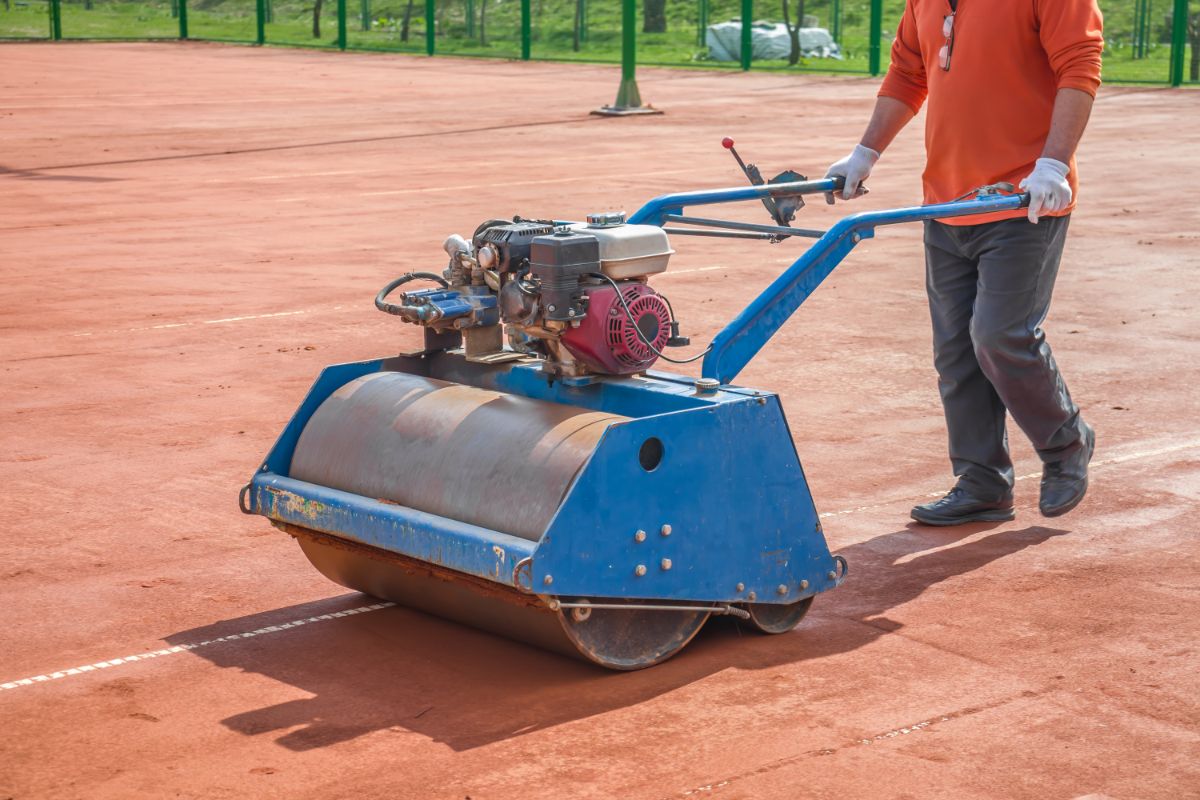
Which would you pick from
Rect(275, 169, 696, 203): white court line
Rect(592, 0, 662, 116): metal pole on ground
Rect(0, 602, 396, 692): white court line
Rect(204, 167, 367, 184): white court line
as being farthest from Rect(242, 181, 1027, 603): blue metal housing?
Rect(592, 0, 662, 116): metal pole on ground

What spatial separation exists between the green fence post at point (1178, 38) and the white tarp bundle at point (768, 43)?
30.2 feet

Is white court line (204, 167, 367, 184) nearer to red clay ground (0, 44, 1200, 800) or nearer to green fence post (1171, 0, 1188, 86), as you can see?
red clay ground (0, 44, 1200, 800)

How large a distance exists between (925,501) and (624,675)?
2.12m

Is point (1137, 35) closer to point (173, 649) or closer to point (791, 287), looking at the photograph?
point (791, 287)

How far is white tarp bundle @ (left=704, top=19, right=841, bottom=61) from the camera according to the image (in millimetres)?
36938

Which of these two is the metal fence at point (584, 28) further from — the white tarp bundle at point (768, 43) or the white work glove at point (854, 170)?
the white work glove at point (854, 170)

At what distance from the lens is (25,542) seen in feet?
19.9

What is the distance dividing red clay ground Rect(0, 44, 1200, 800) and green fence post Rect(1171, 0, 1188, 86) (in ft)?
50.5

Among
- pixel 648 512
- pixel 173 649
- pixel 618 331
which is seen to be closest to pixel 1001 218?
pixel 618 331

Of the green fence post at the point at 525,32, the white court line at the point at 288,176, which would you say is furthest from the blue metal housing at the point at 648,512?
the green fence post at the point at 525,32

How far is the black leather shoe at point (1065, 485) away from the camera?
235 inches

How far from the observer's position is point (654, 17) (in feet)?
143

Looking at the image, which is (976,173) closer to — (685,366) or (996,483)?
(996,483)

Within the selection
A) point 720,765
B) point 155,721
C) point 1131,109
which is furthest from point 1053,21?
point 1131,109
